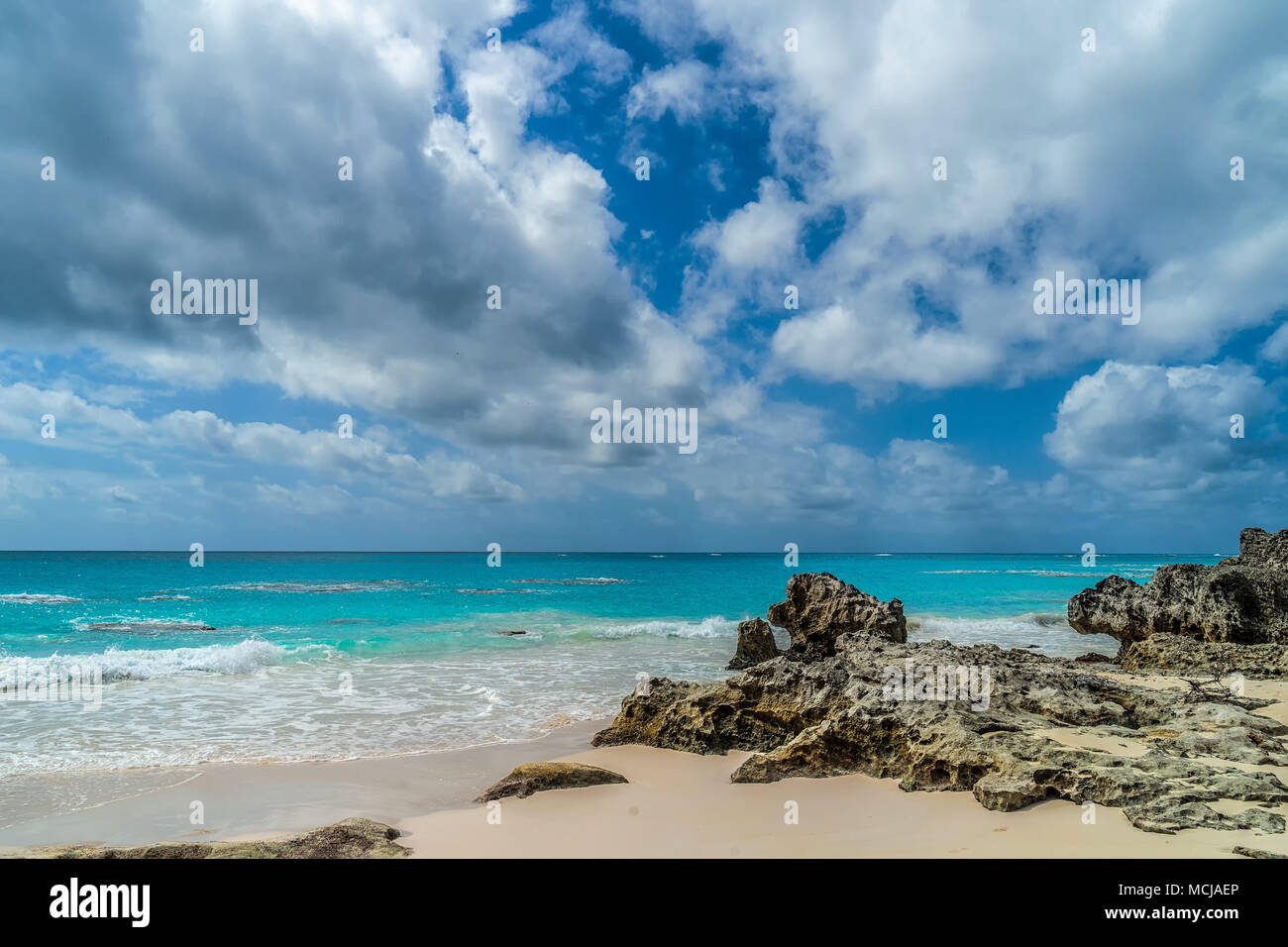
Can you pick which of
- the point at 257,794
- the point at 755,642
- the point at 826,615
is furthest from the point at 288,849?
the point at 826,615

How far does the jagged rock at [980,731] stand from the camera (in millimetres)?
5336

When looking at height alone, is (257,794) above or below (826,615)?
below

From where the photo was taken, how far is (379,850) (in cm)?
491

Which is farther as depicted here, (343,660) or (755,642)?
(343,660)

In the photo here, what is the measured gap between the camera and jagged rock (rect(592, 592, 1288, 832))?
5.34 metres

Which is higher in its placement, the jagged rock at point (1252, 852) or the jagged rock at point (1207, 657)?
the jagged rock at point (1252, 852)

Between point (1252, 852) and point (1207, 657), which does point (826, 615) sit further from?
point (1252, 852)

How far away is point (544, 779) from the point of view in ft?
22.4

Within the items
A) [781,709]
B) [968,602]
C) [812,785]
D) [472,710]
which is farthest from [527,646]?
[968,602]

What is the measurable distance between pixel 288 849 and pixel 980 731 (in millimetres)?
6403

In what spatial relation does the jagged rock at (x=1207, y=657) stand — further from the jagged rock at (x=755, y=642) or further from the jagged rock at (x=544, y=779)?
the jagged rock at (x=544, y=779)

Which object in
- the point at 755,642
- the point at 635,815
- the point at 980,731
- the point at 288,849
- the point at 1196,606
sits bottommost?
the point at 755,642

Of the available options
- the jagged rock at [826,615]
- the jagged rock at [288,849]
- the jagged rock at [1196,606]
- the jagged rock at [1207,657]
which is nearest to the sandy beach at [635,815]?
the jagged rock at [288,849]

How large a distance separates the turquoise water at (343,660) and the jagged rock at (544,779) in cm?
343
